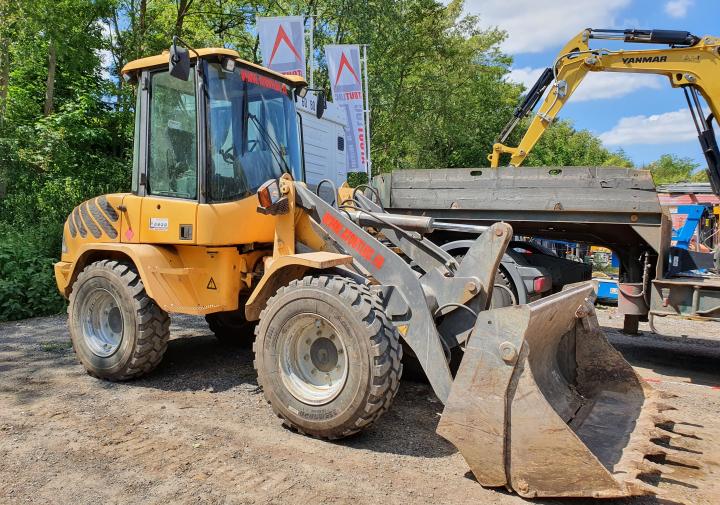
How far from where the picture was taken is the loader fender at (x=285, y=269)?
403 centimetres

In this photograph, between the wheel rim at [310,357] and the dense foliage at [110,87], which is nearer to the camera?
the wheel rim at [310,357]

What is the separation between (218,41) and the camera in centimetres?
1978

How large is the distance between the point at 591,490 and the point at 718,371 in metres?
5.03

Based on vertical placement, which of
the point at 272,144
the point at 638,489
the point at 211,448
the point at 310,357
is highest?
the point at 272,144

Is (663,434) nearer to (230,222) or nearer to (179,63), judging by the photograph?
(230,222)

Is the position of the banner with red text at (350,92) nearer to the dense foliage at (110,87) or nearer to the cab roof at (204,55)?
the dense foliage at (110,87)

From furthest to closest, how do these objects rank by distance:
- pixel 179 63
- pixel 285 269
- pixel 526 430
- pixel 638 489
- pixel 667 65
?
pixel 667 65, pixel 285 269, pixel 179 63, pixel 526 430, pixel 638 489

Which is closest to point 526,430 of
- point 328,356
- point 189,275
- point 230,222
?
point 328,356

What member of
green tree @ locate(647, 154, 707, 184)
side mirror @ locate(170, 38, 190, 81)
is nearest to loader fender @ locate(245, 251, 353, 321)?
side mirror @ locate(170, 38, 190, 81)

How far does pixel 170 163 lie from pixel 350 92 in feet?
33.3

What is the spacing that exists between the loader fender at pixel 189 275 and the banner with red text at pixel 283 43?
7.98m

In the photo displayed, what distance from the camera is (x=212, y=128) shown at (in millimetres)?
4715

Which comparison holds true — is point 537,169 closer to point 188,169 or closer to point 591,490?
point 188,169

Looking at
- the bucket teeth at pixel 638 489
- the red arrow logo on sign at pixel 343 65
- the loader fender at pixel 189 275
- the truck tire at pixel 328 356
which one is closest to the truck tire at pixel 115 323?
the loader fender at pixel 189 275
